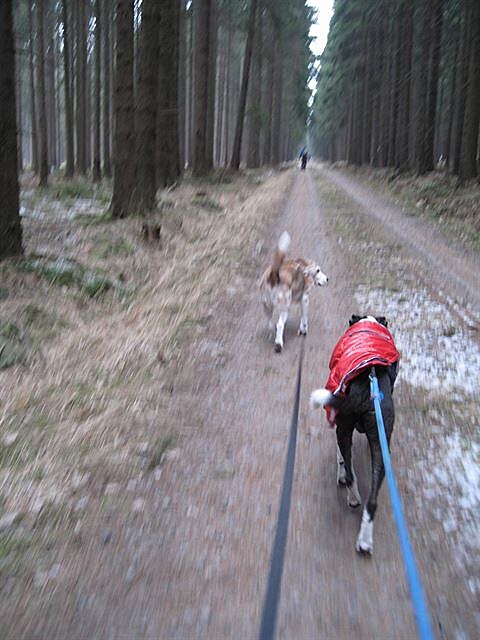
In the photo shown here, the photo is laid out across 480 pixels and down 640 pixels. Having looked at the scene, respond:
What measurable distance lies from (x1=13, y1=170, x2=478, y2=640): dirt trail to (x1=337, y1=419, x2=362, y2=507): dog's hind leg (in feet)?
0.34

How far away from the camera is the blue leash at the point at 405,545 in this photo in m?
2.16

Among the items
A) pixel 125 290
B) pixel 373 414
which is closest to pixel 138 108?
pixel 125 290

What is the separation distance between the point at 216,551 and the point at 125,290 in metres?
5.56

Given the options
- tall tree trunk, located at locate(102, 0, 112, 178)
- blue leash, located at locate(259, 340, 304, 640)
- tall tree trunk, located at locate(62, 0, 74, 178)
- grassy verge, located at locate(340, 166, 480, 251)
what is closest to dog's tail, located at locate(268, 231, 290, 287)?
blue leash, located at locate(259, 340, 304, 640)

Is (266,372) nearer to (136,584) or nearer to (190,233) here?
(136,584)

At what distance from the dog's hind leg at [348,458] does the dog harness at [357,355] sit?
5.1 inches

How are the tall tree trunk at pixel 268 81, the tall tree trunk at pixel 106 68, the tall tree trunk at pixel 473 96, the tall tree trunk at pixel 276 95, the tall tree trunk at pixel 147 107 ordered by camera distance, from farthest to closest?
the tall tree trunk at pixel 276 95
the tall tree trunk at pixel 268 81
the tall tree trunk at pixel 106 68
the tall tree trunk at pixel 473 96
the tall tree trunk at pixel 147 107

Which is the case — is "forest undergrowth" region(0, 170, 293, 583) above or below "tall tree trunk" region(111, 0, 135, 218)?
below

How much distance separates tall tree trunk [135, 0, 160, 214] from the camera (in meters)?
12.0

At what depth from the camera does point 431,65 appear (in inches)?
906

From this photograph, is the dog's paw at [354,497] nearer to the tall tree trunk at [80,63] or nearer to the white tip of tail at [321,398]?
the white tip of tail at [321,398]

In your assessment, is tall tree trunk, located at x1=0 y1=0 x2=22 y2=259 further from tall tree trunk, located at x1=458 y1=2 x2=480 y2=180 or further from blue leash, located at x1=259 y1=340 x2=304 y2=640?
tall tree trunk, located at x1=458 y1=2 x2=480 y2=180

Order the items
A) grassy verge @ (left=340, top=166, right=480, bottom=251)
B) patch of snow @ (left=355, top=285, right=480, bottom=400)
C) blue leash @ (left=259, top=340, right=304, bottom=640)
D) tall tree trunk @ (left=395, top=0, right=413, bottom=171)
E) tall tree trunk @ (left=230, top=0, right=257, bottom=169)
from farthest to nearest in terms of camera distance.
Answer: tall tree trunk @ (left=395, top=0, right=413, bottom=171)
tall tree trunk @ (left=230, top=0, right=257, bottom=169)
grassy verge @ (left=340, top=166, right=480, bottom=251)
patch of snow @ (left=355, top=285, right=480, bottom=400)
blue leash @ (left=259, top=340, right=304, bottom=640)

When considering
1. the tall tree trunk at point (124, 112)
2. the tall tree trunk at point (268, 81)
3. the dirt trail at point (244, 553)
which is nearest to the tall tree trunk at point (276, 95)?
the tall tree trunk at point (268, 81)
